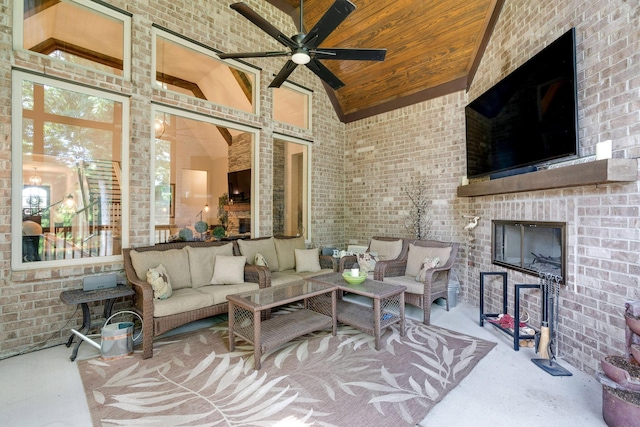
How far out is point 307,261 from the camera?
4656mm

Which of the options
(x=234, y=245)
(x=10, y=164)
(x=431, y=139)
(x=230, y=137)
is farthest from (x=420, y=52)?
(x=10, y=164)

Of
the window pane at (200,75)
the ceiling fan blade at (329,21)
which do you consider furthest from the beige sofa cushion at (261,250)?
the ceiling fan blade at (329,21)

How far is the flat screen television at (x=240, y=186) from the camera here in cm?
537

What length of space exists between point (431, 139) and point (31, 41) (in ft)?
17.6

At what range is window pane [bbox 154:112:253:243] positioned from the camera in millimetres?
4379

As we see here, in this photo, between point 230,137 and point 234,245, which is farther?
point 230,137

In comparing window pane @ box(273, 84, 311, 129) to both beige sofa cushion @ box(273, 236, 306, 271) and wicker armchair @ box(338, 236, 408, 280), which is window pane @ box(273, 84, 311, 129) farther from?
wicker armchair @ box(338, 236, 408, 280)

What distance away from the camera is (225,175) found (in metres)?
6.19

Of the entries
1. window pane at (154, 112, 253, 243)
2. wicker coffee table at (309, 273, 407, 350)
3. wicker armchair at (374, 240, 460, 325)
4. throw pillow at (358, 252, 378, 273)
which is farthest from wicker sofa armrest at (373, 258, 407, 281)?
window pane at (154, 112, 253, 243)

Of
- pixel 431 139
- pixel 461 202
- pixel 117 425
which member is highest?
pixel 431 139

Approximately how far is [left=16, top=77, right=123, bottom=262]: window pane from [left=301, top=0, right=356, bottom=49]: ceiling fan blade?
250 centimetres

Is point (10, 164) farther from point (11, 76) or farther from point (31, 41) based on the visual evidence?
point (31, 41)

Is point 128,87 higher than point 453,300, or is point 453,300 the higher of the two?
point 128,87

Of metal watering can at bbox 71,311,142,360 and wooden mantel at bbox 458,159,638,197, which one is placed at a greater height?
wooden mantel at bbox 458,159,638,197
